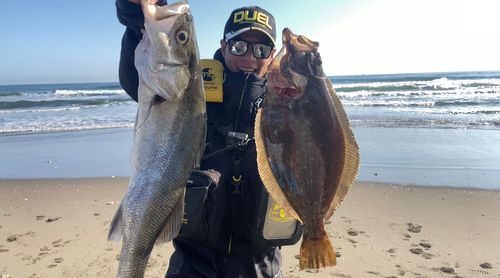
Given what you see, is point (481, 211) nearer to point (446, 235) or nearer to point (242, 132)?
point (446, 235)

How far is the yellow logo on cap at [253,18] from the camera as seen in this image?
8.46ft

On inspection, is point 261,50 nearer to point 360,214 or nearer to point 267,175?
point 267,175

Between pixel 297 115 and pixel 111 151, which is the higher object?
pixel 297 115

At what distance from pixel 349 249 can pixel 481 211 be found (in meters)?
2.60

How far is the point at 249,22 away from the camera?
2564 mm

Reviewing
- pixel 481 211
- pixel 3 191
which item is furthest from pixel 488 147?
pixel 3 191

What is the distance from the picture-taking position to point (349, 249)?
13.6ft

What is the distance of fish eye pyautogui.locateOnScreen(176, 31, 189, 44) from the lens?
1.74m

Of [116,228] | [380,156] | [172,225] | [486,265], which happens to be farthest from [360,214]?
[116,228]

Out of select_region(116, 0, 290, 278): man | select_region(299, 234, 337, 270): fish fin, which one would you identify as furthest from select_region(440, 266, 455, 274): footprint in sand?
select_region(299, 234, 337, 270): fish fin

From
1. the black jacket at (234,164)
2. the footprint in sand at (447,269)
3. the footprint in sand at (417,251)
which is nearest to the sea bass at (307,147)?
the black jacket at (234,164)

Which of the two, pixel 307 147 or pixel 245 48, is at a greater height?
pixel 245 48

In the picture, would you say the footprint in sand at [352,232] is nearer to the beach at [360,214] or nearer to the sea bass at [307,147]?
the beach at [360,214]

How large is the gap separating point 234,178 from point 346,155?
0.93 metres
